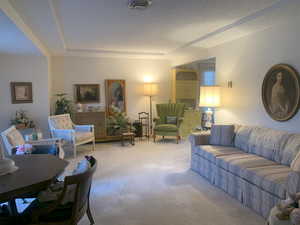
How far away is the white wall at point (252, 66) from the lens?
10.7ft

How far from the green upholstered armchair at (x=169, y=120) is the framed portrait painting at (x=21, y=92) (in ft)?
10.9

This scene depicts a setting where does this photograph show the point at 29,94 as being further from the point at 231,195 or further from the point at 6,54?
the point at 231,195

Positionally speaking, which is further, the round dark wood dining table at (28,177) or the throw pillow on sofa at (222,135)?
the throw pillow on sofa at (222,135)

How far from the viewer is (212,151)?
357 cm

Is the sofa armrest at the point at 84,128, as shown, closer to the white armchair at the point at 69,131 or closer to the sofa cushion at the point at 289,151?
the white armchair at the point at 69,131

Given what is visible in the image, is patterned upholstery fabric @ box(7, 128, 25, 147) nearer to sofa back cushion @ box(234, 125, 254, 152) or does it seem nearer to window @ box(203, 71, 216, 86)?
sofa back cushion @ box(234, 125, 254, 152)

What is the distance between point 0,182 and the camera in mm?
1776

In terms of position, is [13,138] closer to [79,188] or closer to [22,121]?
[22,121]

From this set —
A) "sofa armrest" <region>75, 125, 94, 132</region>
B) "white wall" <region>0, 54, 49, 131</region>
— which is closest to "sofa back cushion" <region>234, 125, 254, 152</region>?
"sofa armrest" <region>75, 125, 94, 132</region>

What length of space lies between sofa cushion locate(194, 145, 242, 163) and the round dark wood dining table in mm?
2204

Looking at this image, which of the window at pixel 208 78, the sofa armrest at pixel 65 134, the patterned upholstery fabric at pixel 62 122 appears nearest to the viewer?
the sofa armrest at pixel 65 134

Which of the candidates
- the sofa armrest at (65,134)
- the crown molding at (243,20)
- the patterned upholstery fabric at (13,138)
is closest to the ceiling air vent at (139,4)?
the crown molding at (243,20)

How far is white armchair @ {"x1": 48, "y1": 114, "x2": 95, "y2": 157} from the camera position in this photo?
5.00 metres

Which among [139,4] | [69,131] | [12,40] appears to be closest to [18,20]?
[12,40]
